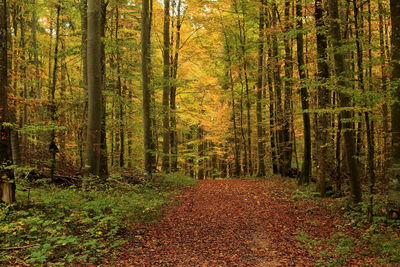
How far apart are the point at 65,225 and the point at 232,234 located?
13.0ft

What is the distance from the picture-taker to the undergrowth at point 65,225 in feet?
16.2

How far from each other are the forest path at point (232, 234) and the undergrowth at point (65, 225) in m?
0.60

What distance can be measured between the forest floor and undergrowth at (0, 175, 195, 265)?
0.54 m

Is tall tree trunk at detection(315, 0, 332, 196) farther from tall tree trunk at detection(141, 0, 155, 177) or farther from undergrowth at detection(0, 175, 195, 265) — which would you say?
tall tree trunk at detection(141, 0, 155, 177)

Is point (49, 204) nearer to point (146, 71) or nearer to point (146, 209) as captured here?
point (146, 209)

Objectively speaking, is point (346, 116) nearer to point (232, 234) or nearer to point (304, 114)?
point (304, 114)

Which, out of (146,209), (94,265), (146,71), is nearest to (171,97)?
(146,71)

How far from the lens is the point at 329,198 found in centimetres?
982

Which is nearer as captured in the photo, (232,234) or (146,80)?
(232,234)

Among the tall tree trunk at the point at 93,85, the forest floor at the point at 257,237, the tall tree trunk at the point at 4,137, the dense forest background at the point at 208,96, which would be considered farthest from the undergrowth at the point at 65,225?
the tall tree trunk at the point at 93,85

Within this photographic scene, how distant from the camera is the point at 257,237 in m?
6.68

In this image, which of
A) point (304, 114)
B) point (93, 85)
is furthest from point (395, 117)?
point (93, 85)

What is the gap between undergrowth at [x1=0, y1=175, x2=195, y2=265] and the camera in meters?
4.93

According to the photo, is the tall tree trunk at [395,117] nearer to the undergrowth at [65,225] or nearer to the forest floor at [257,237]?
the forest floor at [257,237]
